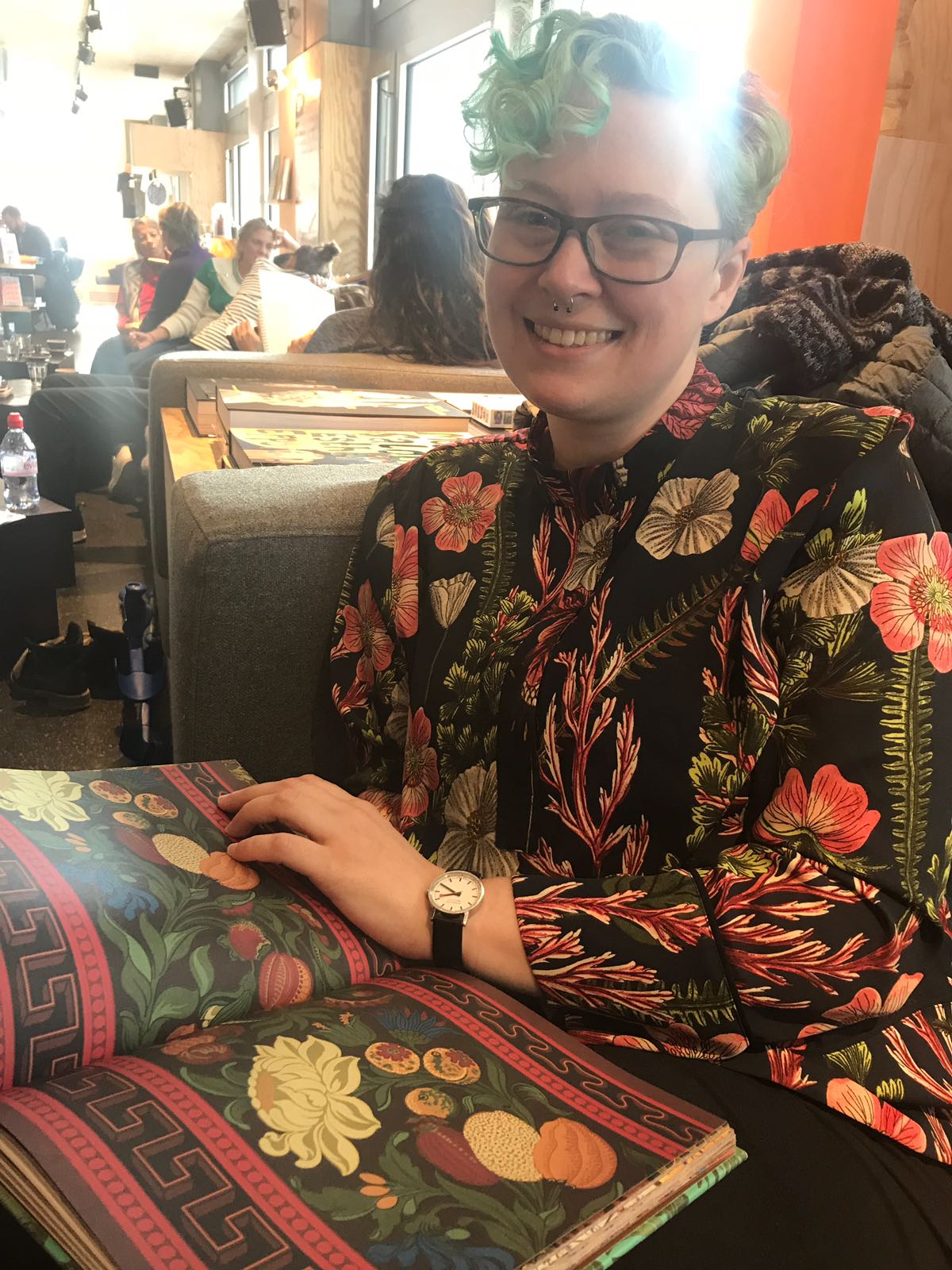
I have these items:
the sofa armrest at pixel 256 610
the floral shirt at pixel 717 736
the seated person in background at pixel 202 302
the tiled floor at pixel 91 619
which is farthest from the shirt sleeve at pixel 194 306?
the floral shirt at pixel 717 736

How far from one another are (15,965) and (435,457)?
62 cm

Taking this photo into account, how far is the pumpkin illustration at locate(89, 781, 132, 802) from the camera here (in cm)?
→ 70

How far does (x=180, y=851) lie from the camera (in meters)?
0.67

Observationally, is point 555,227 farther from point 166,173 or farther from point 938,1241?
point 166,173

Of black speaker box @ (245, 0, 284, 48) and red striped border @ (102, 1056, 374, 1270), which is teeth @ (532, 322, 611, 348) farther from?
black speaker box @ (245, 0, 284, 48)

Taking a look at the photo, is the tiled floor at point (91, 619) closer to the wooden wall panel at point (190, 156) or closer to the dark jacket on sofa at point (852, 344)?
the dark jacket on sofa at point (852, 344)

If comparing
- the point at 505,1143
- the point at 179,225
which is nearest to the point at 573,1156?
the point at 505,1143

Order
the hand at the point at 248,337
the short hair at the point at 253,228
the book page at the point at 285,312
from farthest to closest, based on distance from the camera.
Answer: the short hair at the point at 253,228 → the hand at the point at 248,337 → the book page at the point at 285,312

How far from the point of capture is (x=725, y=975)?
64 cm

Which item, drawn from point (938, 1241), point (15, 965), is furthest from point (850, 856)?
point (15, 965)

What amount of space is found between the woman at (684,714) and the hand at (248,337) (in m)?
2.86

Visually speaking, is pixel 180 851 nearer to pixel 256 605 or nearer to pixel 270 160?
pixel 256 605

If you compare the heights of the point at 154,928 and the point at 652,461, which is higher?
the point at 652,461

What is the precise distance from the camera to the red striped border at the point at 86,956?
0.54 m
